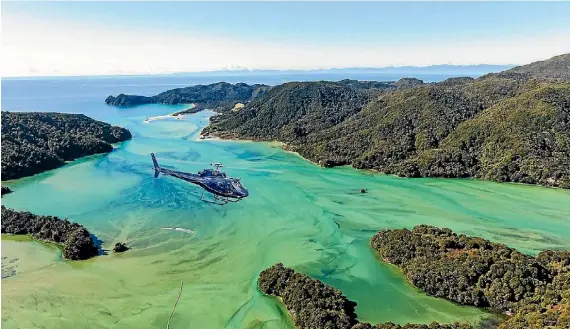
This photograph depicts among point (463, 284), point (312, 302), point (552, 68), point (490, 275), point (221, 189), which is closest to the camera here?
point (312, 302)

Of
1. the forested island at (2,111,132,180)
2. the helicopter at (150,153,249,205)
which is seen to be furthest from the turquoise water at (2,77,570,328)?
the forested island at (2,111,132,180)

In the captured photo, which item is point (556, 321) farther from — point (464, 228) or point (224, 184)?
point (224, 184)

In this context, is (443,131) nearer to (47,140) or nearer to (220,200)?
(220,200)

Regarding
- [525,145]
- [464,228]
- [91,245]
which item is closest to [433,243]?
[464,228]

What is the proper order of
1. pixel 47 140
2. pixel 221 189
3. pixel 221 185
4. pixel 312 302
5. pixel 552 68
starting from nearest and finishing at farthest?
pixel 312 302 → pixel 221 189 → pixel 221 185 → pixel 47 140 → pixel 552 68

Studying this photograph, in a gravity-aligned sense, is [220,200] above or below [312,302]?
above

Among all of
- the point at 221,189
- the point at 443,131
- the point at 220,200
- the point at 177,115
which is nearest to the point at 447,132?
the point at 443,131
